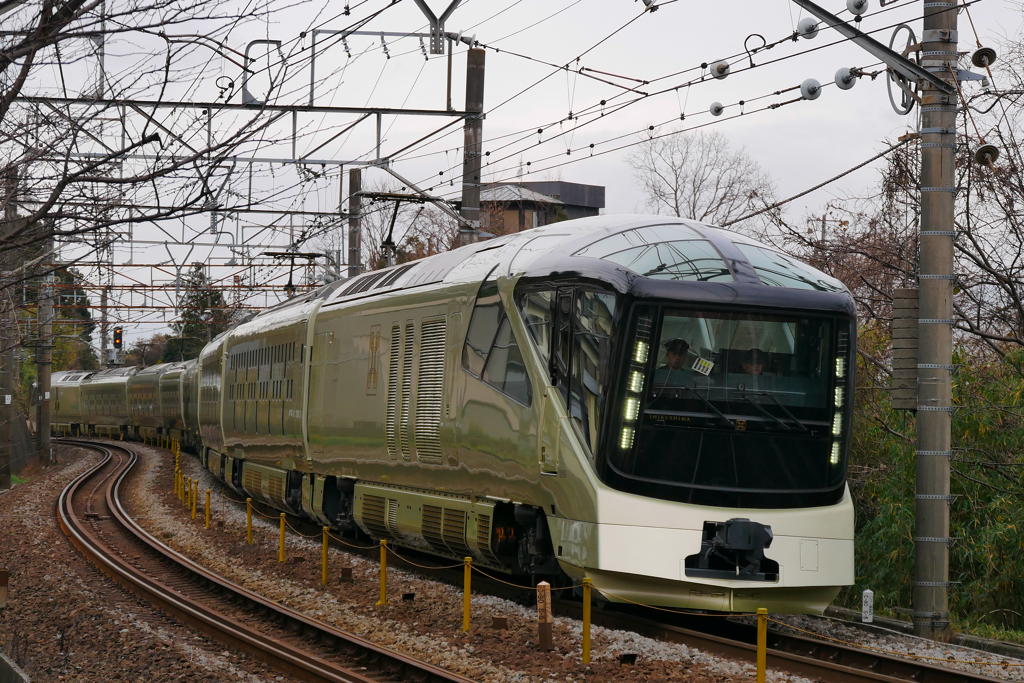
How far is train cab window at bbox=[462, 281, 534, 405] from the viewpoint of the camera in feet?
34.9

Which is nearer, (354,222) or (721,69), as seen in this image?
(721,69)

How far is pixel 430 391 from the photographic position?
12562 millimetres

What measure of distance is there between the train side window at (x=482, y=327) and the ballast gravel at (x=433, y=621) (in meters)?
2.36

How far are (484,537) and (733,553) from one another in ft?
9.42

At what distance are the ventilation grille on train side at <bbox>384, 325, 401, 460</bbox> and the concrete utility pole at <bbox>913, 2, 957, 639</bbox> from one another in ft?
18.7

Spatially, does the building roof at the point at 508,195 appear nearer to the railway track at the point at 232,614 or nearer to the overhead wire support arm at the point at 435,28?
the railway track at the point at 232,614

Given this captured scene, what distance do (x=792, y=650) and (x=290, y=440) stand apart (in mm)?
10459

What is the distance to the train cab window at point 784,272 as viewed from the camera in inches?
391

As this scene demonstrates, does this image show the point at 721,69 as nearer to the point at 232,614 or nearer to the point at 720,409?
the point at 720,409

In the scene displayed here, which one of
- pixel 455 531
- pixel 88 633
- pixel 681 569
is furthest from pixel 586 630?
pixel 88 633

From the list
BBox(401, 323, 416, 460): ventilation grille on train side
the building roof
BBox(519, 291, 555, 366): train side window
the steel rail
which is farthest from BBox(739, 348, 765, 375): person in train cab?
the building roof

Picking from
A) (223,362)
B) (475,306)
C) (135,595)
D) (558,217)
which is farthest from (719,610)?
(558,217)

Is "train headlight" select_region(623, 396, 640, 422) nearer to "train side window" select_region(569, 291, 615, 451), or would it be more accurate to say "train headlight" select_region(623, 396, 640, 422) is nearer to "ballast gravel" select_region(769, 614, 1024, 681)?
"train side window" select_region(569, 291, 615, 451)

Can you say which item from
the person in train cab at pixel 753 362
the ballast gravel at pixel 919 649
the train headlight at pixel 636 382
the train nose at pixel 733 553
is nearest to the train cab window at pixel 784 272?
the person in train cab at pixel 753 362
